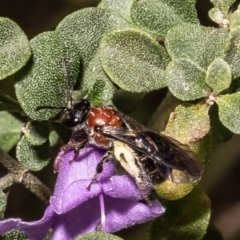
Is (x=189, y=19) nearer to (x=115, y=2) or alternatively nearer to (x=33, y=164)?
(x=115, y=2)

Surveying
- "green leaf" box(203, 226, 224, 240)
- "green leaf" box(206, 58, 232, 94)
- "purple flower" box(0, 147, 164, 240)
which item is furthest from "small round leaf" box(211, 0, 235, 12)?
"green leaf" box(203, 226, 224, 240)

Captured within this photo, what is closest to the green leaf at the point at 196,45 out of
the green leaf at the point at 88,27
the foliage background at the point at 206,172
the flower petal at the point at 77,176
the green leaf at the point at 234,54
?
the green leaf at the point at 234,54

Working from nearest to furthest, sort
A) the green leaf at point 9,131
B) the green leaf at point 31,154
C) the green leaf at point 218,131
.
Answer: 1. the green leaf at point 31,154
2. the green leaf at point 218,131
3. the green leaf at point 9,131

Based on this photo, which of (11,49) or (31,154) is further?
(31,154)

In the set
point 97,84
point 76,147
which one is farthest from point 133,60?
point 76,147

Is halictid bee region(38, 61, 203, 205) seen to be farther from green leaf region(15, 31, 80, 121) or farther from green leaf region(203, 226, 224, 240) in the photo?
green leaf region(203, 226, 224, 240)

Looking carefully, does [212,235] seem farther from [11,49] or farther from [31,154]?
[11,49]

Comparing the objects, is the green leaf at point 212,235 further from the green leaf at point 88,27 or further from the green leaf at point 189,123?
the green leaf at point 88,27
